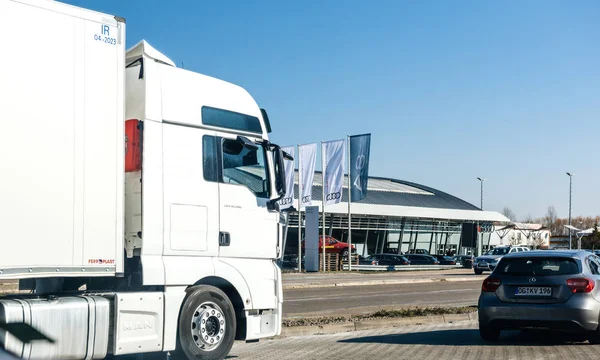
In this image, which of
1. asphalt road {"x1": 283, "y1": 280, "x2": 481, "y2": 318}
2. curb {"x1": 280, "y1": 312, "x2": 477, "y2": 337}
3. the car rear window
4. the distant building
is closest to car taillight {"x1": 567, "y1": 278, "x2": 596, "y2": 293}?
the car rear window

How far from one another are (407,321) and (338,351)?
4.37 meters

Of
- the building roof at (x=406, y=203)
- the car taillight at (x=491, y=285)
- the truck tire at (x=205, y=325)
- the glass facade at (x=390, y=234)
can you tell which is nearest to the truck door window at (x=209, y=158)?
the truck tire at (x=205, y=325)

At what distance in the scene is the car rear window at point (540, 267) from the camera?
11125 mm

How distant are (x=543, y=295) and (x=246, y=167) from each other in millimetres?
4664

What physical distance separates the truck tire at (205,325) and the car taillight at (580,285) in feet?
16.2

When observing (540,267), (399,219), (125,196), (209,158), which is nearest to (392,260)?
(399,219)

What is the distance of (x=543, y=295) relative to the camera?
1093 centimetres

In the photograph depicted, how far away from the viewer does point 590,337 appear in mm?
11070

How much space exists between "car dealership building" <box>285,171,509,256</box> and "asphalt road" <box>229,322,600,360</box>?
4466 cm

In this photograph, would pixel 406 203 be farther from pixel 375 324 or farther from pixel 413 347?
pixel 413 347

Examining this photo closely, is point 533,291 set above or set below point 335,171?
below

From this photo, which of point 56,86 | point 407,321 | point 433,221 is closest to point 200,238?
point 56,86

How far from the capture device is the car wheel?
11430mm

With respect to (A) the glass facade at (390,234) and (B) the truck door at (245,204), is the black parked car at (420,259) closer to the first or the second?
(A) the glass facade at (390,234)
